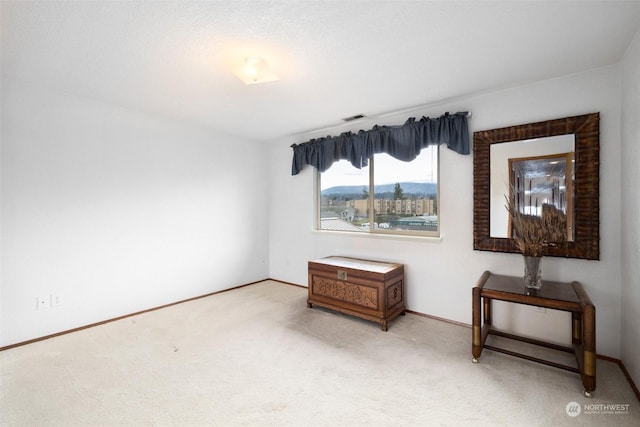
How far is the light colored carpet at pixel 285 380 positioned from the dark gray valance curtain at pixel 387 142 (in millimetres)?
1960

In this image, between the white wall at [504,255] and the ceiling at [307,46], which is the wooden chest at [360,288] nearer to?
the white wall at [504,255]

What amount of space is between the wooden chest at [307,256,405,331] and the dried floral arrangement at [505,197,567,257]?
122cm

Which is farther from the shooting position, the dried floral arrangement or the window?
the window

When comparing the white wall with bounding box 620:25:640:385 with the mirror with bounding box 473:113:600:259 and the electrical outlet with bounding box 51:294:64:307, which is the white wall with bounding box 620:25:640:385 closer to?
the mirror with bounding box 473:113:600:259

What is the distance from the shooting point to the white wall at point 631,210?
73.4 inches

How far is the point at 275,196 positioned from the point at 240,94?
85.2 inches

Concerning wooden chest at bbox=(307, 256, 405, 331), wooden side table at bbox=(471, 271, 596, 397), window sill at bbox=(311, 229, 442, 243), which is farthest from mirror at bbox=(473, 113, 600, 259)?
wooden chest at bbox=(307, 256, 405, 331)

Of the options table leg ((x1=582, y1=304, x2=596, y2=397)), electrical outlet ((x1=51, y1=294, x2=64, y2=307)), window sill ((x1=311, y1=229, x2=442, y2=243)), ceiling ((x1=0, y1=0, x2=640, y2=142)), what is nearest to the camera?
ceiling ((x1=0, y1=0, x2=640, y2=142))

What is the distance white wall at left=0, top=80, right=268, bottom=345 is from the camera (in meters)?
2.56

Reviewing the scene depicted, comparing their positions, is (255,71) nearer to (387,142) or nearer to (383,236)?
(387,142)

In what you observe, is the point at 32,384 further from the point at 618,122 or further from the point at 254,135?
the point at 618,122

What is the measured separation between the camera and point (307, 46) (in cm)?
201

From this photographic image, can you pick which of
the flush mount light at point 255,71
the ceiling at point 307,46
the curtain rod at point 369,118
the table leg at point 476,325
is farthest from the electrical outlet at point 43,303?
the table leg at point 476,325

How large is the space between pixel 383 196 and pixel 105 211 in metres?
3.26
